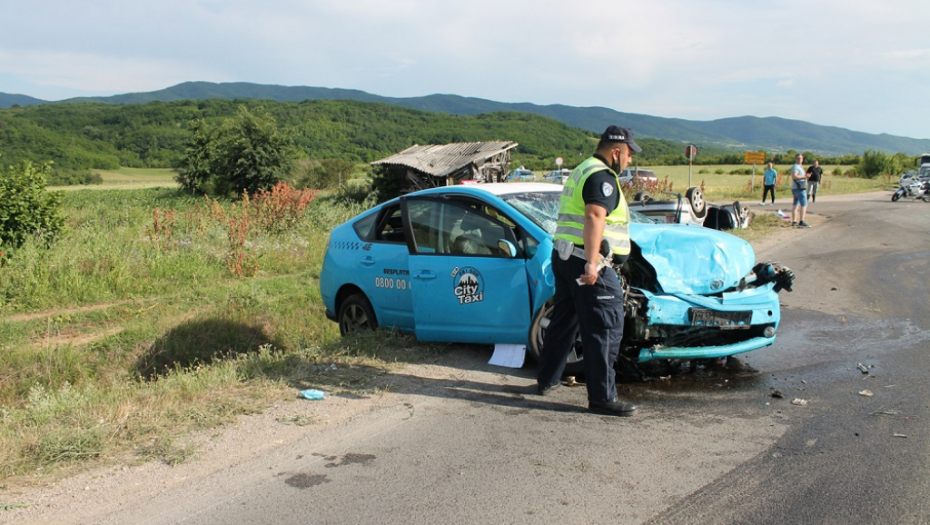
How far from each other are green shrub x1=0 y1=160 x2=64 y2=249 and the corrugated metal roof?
22263 millimetres

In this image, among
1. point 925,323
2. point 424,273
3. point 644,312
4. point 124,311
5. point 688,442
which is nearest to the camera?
point 688,442

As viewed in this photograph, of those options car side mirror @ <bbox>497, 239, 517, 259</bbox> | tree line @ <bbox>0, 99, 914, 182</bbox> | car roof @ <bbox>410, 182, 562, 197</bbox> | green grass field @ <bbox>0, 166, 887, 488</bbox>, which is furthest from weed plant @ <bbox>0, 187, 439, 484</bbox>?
tree line @ <bbox>0, 99, 914, 182</bbox>

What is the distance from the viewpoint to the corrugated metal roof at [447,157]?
35094 mm

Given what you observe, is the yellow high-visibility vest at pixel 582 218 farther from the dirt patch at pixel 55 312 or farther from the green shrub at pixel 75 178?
the green shrub at pixel 75 178

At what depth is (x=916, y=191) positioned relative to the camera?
2762cm

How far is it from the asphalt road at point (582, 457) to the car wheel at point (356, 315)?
1.21m

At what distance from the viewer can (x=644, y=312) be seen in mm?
5285

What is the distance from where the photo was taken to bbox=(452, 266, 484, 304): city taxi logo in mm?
5961

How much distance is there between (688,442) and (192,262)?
11.1 meters

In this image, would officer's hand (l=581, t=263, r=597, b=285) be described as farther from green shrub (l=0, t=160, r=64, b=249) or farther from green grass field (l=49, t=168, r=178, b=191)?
green grass field (l=49, t=168, r=178, b=191)

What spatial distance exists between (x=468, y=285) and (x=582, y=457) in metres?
2.21

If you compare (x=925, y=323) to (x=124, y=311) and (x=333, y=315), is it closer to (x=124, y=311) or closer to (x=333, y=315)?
(x=333, y=315)

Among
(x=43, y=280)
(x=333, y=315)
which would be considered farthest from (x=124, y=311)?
(x=333, y=315)

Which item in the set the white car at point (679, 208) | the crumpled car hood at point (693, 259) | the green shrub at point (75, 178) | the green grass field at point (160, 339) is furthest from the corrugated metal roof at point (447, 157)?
the green shrub at point (75, 178)
